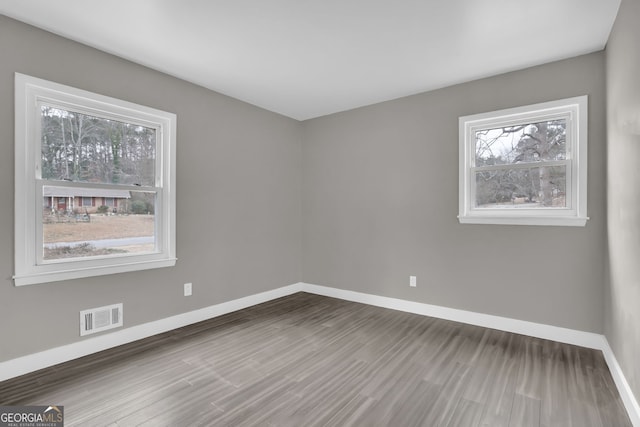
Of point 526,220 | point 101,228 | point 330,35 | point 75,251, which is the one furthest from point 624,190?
point 75,251

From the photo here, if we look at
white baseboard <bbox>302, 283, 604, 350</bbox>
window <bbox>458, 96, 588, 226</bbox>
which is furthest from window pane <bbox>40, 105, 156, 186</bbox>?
window <bbox>458, 96, 588, 226</bbox>

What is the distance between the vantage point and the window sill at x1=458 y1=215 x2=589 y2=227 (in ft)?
9.30

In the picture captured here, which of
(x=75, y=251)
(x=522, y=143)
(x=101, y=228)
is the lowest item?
(x=75, y=251)

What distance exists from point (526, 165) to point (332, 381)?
275 centimetres

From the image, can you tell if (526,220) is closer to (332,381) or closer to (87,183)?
(332,381)

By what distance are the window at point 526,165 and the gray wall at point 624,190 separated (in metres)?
0.31

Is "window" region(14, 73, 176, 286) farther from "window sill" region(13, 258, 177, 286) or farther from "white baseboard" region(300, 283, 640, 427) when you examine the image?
"white baseboard" region(300, 283, 640, 427)

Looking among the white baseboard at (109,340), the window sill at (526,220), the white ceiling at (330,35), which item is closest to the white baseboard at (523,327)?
the window sill at (526,220)

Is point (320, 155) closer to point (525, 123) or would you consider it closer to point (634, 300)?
point (525, 123)

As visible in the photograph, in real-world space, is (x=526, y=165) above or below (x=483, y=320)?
above

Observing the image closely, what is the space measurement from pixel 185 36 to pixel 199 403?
275cm

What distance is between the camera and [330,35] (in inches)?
101

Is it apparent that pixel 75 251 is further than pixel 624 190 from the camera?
Yes

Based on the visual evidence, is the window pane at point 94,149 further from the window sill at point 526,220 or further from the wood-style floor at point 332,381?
the window sill at point 526,220
